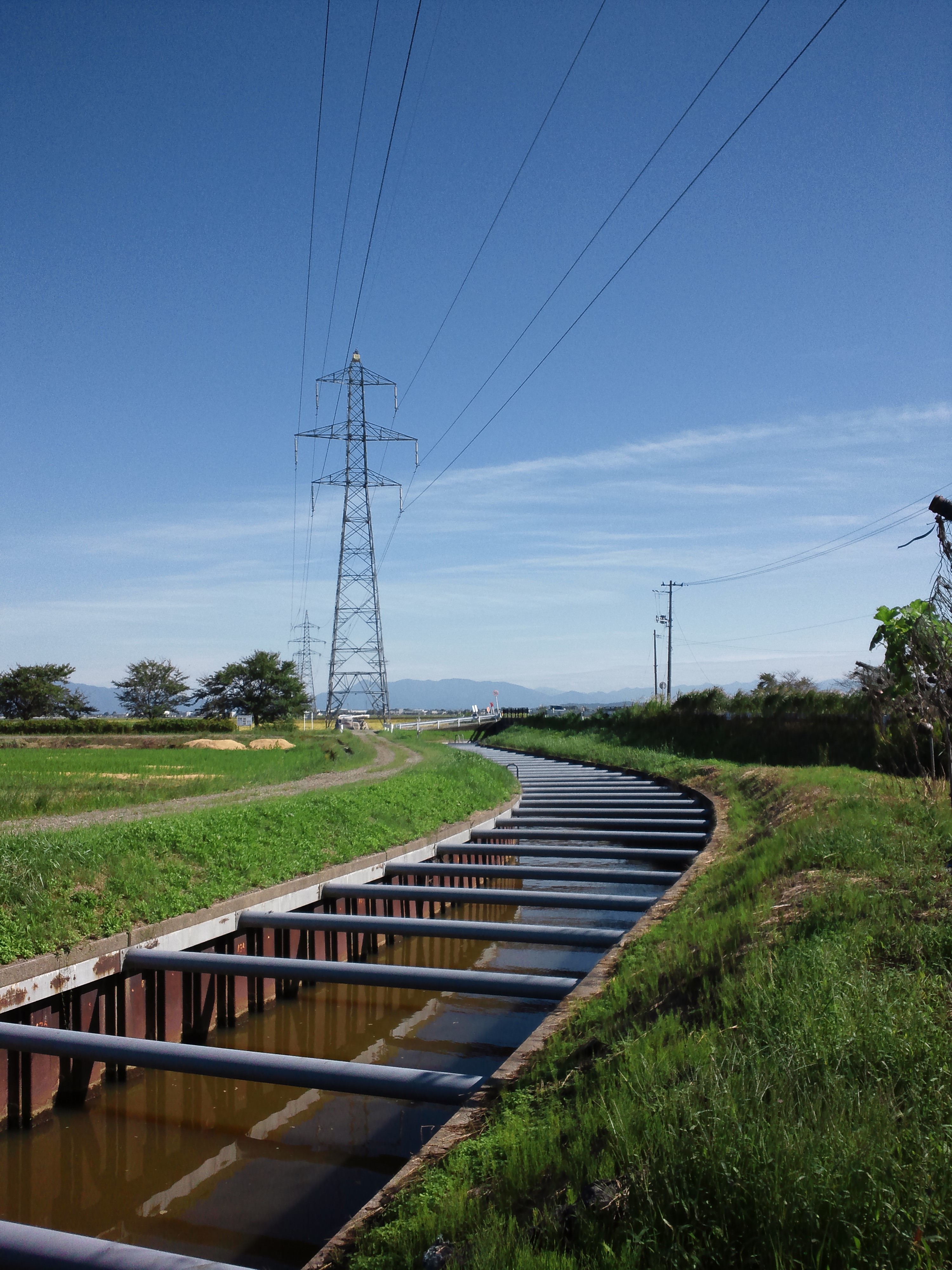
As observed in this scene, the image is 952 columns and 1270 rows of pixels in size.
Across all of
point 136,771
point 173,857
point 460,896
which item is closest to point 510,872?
point 460,896

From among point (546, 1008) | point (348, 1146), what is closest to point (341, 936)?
point (546, 1008)

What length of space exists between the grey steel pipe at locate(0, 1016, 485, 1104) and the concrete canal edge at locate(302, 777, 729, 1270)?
0.20 metres

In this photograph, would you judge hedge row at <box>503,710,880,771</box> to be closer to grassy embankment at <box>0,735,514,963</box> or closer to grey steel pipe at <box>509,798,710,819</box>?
grey steel pipe at <box>509,798,710,819</box>

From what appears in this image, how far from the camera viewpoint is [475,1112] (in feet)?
13.1

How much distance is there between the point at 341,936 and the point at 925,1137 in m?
7.07

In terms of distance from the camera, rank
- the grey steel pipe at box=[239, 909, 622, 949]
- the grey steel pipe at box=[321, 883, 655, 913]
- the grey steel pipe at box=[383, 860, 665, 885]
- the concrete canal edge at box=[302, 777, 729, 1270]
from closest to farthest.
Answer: the concrete canal edge at box=[302, 777, 729, 1270] < the grey steel pipe at box=[239, 909, 622, 949] < the grey steel pipe at box=[321, 883, 655, 913] < the grey steel pipe at box=[383, 860, 665, 885]

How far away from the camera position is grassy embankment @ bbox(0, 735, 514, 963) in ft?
20.2

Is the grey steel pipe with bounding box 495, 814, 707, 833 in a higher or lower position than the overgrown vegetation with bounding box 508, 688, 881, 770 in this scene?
lower

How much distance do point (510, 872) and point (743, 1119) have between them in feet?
24.7

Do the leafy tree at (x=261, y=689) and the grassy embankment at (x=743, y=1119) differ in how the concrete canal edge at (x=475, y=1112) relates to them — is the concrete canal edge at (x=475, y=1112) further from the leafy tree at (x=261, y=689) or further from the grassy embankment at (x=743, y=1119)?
the leafy tree at (x=261, y=689)

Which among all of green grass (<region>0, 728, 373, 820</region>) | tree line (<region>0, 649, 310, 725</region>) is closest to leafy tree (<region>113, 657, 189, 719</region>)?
tree line (<region>0, 649, 310, 725</region>)

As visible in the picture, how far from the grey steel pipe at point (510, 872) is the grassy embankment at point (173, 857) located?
1.43 feet

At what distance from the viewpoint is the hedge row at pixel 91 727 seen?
3856cm

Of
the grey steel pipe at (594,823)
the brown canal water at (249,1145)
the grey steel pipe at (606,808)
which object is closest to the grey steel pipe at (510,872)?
the brown canal water at (249,1145)
